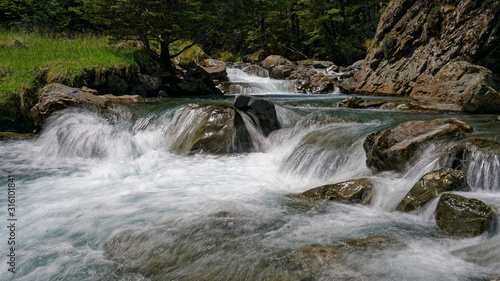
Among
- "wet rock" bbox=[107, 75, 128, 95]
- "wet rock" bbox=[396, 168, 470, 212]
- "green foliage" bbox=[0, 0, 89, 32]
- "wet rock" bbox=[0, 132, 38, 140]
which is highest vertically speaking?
"green foliage" bbox=[0, 0, 89, 32]

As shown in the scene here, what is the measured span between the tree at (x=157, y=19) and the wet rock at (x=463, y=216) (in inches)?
457

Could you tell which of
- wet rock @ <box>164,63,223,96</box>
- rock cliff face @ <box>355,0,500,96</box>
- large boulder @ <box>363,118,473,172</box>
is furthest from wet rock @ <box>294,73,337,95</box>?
large boulder @ <box>363,118,473,172</box>

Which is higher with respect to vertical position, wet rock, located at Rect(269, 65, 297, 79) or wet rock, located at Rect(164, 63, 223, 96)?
wet rock, located at Rect(269, 65, 297, 79)

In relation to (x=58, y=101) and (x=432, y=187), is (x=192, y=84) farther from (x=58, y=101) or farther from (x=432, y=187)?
(x=432, y=187)

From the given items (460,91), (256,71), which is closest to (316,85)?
(256,71)

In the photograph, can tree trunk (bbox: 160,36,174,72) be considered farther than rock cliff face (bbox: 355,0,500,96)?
Yes

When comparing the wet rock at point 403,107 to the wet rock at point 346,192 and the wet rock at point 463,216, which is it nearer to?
the wet rock at point 346,192

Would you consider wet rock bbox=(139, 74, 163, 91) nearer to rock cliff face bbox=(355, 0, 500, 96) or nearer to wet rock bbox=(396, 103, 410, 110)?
wet rock bbox=(396, 103, 410, 110)

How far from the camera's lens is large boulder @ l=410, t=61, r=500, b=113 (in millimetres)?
8758

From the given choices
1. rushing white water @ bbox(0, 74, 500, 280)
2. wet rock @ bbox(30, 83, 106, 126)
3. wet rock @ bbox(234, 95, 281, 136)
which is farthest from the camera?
wet rock @ bbox(30, 83, 106, 126)

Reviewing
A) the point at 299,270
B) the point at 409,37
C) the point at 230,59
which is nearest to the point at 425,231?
the point at 299,270

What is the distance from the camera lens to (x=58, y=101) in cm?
856

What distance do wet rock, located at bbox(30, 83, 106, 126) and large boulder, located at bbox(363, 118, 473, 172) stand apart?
7741 mm

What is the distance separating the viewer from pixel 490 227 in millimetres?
3326
